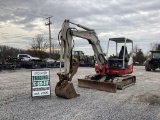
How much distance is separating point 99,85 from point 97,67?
4.87 ft

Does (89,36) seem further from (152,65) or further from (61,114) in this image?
(152,65)

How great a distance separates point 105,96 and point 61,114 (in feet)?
10.0

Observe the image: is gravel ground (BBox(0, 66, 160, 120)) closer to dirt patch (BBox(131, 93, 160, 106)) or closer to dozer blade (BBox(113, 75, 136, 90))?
dirt patch (BBox(131, 93, 160, 106))

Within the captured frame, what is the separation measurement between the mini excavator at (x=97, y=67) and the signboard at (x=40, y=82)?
0.46 metres

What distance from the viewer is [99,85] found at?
33.9 ft

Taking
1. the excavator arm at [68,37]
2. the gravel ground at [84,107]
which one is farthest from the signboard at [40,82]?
the excavator arm at [68,37]

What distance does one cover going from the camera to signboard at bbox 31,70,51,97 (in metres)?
8.13

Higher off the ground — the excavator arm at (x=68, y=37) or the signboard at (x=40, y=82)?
the excavator arm at (x=68, y=37)

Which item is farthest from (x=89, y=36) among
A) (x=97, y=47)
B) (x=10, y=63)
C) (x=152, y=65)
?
(x=10, y=63)

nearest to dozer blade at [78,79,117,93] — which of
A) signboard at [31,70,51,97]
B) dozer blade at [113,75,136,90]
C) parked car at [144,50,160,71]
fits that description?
dozer blade at [113,75,136,90]

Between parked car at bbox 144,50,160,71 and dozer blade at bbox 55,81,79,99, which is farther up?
parked car at bbox 144,50,160,71

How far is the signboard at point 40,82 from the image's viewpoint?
26.7 ft

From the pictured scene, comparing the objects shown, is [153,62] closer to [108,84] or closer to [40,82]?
[108,84]

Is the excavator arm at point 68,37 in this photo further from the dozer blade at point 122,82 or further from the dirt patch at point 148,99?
the dirt patch at point 148,99
